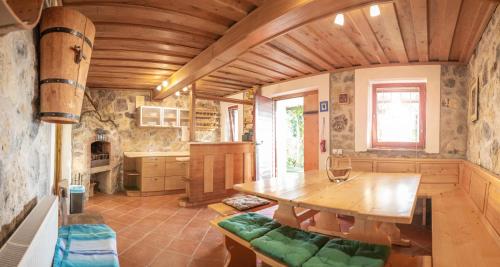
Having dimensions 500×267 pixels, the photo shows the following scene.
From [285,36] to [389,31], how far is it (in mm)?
1174

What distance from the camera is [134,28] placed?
2.73 meters

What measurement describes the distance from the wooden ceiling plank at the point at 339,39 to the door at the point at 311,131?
1131mm

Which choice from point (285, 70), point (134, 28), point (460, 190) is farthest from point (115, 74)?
point (460, 190)

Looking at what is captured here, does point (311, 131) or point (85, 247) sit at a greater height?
point (311, 131)

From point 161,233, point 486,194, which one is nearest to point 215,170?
point 161,233

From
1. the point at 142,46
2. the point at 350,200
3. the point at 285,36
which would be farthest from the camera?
the point at 142,46

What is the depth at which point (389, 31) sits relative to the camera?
284 cm

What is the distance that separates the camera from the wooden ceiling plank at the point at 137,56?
3518mm

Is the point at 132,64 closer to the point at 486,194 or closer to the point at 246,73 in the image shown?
the point at 246,73

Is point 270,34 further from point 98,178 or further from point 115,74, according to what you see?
point 98,178

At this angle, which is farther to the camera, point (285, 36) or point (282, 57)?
point (282, 57)

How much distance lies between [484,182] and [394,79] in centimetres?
210

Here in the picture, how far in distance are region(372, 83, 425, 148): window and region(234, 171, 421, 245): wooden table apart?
1.65 m

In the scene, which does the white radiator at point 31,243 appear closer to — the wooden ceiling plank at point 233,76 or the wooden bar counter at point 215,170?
the wooden bar counter at point 215,170
